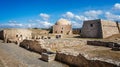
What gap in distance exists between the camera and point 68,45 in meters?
18.1

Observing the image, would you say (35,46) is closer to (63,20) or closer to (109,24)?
(109,24)

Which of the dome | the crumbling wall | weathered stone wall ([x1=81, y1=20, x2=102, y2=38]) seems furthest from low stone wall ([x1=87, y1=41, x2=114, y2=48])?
the dome

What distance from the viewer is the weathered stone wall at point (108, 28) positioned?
26375 mm

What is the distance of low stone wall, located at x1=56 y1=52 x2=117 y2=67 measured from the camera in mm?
7241

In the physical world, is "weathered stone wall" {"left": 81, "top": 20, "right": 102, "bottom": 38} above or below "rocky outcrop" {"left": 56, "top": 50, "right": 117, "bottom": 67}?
above

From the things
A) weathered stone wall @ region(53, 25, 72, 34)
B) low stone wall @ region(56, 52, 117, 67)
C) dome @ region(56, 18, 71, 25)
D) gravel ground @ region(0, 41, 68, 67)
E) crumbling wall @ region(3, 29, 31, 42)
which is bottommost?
gravel ground @ region(0, 41, 68, 67)

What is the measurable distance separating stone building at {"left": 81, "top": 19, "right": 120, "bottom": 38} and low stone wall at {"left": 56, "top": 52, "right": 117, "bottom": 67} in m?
16.9

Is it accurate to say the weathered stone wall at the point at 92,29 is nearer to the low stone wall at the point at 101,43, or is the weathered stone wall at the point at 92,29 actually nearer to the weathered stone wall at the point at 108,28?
the weathered stone wall at the point at 108,28

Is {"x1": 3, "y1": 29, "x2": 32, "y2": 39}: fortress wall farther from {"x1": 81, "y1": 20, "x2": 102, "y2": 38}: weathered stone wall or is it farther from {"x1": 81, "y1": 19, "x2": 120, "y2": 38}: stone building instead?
{"x1": 81, "y1": 19, "x2": 120, "y2": 38}: stone building

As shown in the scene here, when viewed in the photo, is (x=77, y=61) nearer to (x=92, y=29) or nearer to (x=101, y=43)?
(x=101, y=43)

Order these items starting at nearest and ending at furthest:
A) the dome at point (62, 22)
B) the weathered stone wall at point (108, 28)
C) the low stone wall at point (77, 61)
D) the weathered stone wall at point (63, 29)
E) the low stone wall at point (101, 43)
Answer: the low stone wall at point (77, 61)
the low stone wall at point (101, 43)
the weathered stone wall at point (108, 28)
the weathered stone wall at point (63, 29)
the dome at point (62, 22)

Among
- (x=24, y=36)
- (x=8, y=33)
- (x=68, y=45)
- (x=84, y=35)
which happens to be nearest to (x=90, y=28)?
(x=84, y=35)

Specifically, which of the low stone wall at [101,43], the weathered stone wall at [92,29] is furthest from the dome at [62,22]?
the low stone wall at [101,43]

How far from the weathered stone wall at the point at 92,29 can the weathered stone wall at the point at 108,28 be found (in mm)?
737
